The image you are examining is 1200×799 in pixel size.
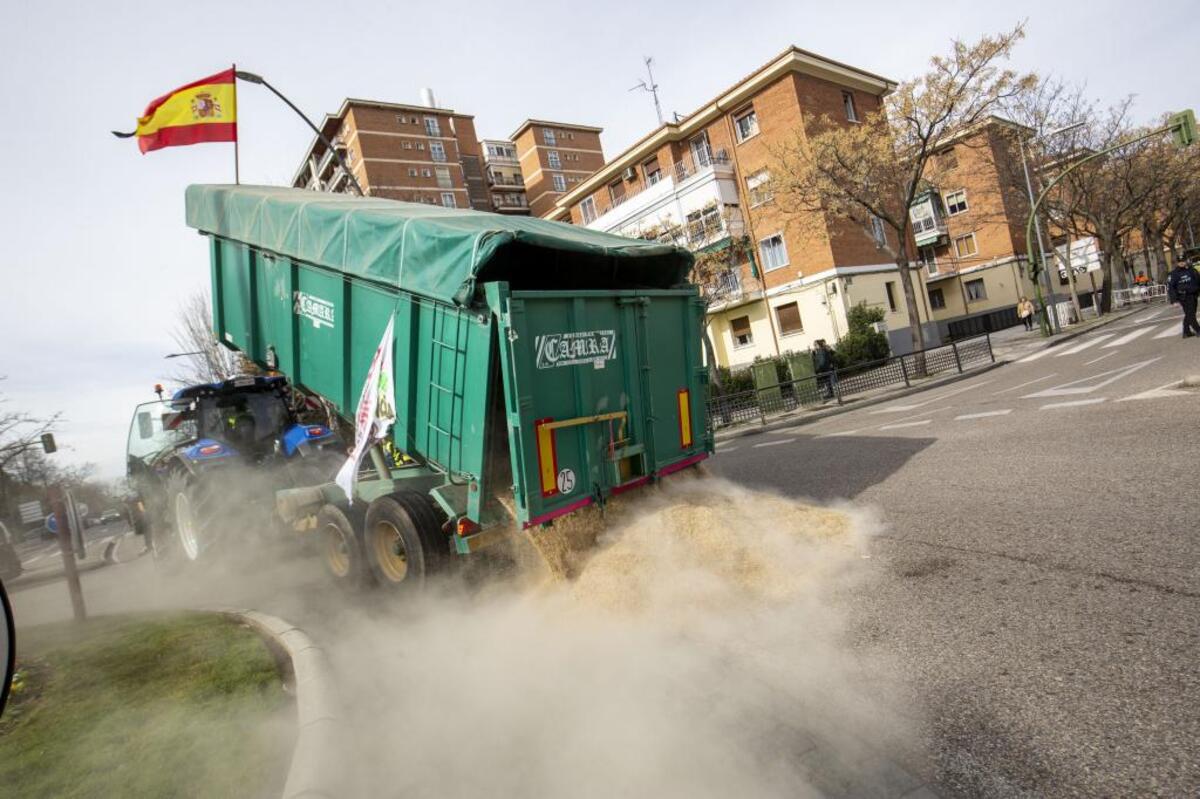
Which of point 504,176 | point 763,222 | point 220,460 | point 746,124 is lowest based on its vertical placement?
point 220,460

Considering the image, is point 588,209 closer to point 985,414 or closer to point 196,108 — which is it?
point 196,108

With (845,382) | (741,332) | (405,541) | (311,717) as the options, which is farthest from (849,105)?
(311,717)

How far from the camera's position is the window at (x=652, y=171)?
34.1 meters

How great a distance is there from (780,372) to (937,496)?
1674 cm

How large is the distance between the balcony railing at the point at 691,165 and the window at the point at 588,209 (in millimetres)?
5459

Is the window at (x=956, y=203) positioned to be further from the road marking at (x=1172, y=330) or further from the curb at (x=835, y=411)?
the curb at (x=835, y=411)

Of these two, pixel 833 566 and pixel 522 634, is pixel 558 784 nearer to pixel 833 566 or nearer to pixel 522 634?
pixel 522 634

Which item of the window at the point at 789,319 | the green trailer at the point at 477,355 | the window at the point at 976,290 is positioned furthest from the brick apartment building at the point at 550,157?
the green trailer at the point at 477,355

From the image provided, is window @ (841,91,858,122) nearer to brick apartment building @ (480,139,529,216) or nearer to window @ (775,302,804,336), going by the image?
window @ (775,302,804,336)

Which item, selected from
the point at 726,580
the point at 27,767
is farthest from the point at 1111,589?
the point at 27,767

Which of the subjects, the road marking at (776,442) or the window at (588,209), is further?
the window at (588,209)

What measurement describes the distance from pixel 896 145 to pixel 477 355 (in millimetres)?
20518

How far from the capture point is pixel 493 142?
63031 millimetres

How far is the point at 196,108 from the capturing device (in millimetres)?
9844
